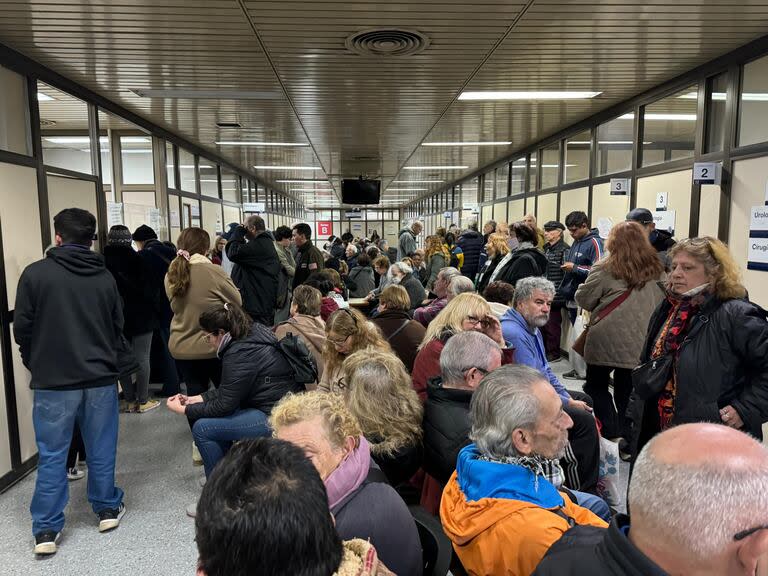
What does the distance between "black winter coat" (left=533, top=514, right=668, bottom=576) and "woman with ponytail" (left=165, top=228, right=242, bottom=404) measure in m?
3.28

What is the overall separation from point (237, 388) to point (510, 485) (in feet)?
6.35

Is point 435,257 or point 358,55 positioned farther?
point 435,257

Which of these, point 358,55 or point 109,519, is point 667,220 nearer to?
point 358,55

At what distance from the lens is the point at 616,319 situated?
3.80 m

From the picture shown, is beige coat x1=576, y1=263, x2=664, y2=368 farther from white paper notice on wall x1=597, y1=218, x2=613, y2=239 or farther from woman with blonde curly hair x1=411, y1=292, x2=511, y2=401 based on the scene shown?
white paper notice on wall x1=597, y1=218, x2=613, y2=239

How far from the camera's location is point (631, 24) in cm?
350

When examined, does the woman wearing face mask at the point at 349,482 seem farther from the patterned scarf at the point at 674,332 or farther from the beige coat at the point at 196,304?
the beige coat at the point at 196,304

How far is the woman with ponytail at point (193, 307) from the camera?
13.4 feet

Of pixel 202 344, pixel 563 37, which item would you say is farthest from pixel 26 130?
pixel 563 37

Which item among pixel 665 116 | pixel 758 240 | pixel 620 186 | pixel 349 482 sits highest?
pixel 665 116

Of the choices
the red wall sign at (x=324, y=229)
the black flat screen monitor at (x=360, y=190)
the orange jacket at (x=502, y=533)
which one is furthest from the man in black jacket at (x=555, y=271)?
the red wall sign at (x=324, y=229)

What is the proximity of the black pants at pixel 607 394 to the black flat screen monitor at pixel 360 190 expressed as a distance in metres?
9.91

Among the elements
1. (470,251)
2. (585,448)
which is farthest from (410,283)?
(585,448)

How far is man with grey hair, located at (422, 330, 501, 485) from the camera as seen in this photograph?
6.84 feet
